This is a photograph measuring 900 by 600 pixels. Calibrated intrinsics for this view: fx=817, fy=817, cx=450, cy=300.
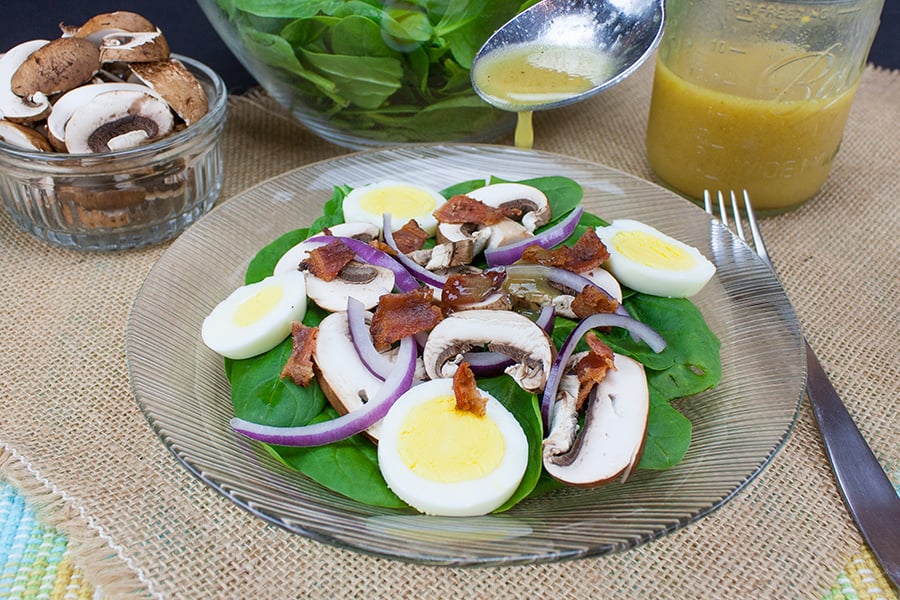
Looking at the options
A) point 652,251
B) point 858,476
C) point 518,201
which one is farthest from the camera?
point 518,201

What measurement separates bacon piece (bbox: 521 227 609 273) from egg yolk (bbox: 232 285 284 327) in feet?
2.12

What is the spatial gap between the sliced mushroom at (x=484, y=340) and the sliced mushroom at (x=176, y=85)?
1319 mm

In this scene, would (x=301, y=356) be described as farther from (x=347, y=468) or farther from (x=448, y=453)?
(x=448, y=453)

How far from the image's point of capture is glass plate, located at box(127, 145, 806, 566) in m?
1.43

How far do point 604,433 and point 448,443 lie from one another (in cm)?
32

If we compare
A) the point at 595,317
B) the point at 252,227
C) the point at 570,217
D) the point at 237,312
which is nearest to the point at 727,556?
the point at 595,317

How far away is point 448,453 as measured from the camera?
5.31ft

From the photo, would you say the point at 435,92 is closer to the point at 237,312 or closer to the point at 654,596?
the point at 237,312

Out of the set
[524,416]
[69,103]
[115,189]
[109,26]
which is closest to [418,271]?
[524,416]

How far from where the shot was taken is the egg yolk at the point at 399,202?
240cm

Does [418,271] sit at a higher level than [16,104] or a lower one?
lower

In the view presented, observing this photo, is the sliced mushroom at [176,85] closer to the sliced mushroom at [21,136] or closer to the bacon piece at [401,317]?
the sliced mushroom at [21,136]

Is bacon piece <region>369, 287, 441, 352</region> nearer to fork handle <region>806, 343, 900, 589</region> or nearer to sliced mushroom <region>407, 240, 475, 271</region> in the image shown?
sliced mushroom <region>407, 240, 475, 271</region>

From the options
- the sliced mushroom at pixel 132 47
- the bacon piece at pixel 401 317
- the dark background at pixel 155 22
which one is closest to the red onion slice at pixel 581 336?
the bacon piece at pixel 401 317
